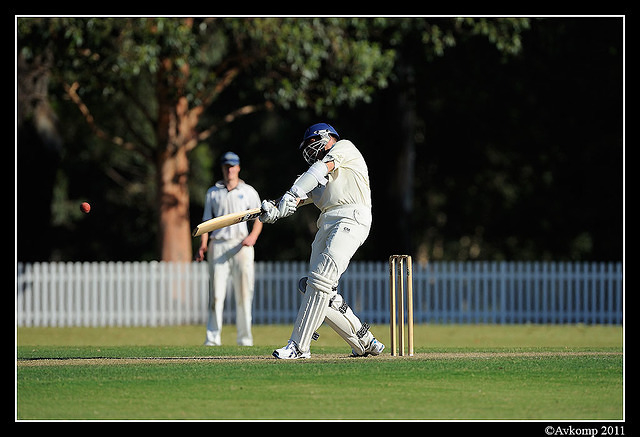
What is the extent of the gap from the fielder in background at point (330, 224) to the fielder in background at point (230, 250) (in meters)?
3.61

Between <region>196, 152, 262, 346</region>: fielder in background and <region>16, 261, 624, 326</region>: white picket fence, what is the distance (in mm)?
8872

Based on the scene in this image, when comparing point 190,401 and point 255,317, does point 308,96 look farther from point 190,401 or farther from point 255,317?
point 190,401

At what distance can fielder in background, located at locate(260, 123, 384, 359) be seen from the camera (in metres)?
9.53

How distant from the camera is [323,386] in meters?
8.73

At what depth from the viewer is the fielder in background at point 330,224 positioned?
31.3 feet

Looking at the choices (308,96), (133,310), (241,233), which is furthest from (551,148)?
(241,233)

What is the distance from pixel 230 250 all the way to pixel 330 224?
410cm

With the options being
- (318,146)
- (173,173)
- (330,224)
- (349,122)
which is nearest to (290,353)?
(330,224)

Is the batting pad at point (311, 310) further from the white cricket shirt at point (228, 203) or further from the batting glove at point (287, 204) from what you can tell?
the white cricket shirt at point (228, 203)

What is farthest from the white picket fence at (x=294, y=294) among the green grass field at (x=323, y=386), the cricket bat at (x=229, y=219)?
the cricket bat at (x=229, y=219)

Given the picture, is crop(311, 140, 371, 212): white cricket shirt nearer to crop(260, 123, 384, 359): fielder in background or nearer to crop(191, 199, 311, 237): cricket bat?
crop(260, 123, 384, 359): fielder in background

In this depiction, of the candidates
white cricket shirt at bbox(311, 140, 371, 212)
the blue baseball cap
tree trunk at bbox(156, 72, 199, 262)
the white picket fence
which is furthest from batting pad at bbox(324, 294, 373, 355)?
Result: tree trunk at bbox(156, 72, 199, 262)

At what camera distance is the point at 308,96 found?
2438 centimetres

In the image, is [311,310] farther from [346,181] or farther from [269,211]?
[346,181]
